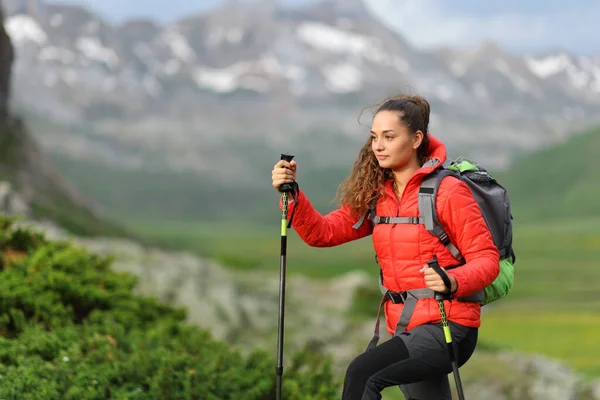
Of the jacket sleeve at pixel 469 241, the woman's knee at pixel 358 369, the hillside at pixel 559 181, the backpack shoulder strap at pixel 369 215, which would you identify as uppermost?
the hillside at pixel 559 181

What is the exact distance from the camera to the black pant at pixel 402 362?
3525 mm

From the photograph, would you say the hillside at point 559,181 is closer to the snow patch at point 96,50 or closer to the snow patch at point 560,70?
the snow patch at point 560,70

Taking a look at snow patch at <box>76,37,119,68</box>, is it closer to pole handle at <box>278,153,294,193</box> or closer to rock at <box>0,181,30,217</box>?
rock at <box>0,181,30,217</box>

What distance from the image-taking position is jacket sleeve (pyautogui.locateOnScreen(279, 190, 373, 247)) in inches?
154

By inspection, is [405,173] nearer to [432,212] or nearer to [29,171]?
[432,212]

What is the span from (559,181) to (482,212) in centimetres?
7086

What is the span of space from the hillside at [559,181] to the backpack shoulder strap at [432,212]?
57.0 m

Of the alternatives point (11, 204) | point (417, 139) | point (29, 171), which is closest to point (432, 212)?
point (417, 139)

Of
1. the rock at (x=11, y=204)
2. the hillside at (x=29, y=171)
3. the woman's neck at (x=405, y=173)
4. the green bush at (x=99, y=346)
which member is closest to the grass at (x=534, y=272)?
the hillside at (x=29, y=171)

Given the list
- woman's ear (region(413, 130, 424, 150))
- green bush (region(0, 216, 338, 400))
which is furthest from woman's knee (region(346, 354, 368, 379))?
green bush (region(0, 216, 338, 400))

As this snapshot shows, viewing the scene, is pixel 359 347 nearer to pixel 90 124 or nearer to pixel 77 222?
pixel 77 222

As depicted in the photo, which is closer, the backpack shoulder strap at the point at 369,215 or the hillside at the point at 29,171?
the backpack shoulder strap at the point at 369,215

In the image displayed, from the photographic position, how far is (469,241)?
3.52m

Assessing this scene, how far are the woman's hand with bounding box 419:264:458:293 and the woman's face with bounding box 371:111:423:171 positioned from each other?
604mm
